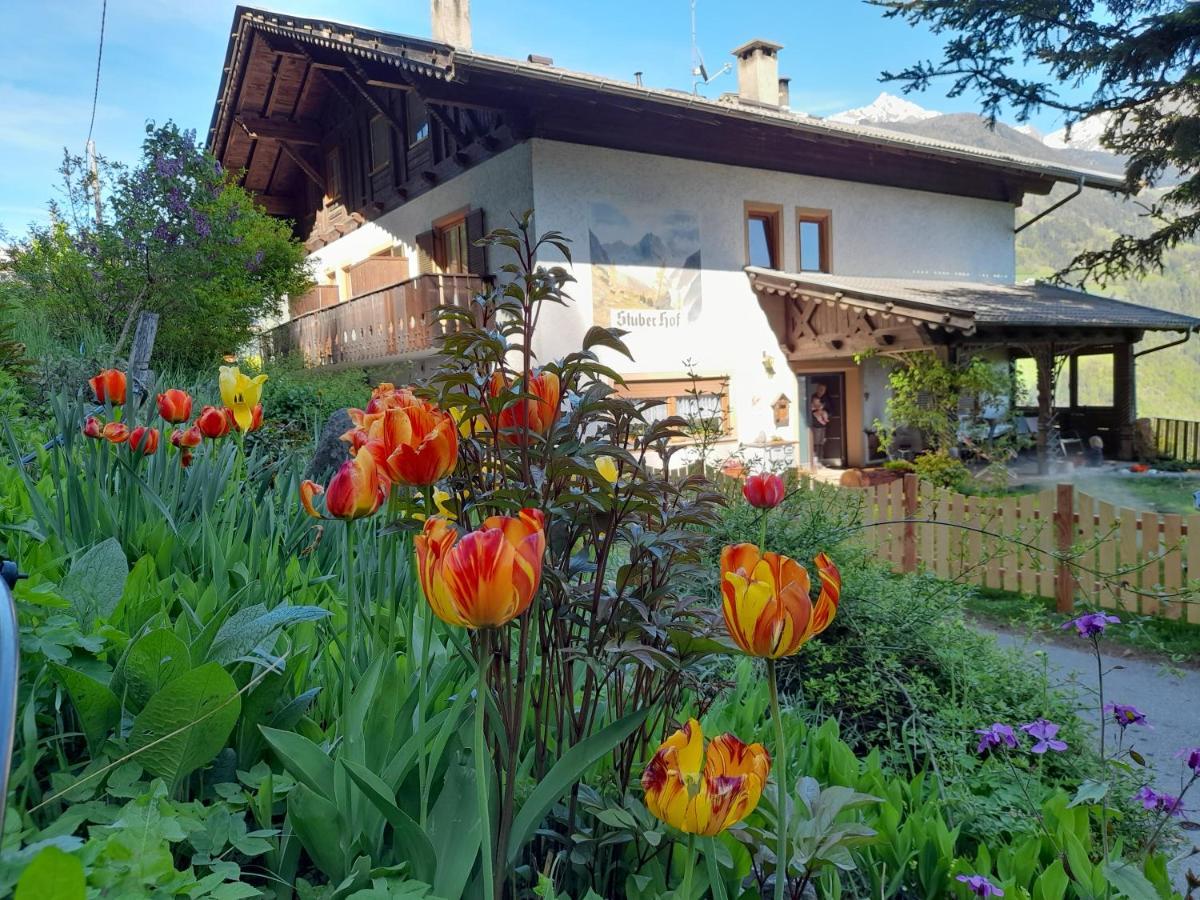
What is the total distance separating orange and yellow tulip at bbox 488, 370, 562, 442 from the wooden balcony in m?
8.80

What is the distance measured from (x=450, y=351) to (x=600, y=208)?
11.0m

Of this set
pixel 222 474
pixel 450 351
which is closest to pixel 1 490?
pixel 222 474

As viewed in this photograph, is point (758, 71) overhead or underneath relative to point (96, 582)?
overhead

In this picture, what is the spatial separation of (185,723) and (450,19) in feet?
50.6

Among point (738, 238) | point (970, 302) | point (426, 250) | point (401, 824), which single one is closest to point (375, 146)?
point (426, 250)

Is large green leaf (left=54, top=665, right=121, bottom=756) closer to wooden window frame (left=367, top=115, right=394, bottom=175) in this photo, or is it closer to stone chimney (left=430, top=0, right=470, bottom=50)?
wooden window frame (left=367, top=115, right=394, bottom=175)

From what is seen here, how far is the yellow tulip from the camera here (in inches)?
74.4

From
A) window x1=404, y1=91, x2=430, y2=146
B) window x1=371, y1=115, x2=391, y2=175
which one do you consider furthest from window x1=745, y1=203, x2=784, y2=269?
window x1=371, y1=115, x2=391, y2=175

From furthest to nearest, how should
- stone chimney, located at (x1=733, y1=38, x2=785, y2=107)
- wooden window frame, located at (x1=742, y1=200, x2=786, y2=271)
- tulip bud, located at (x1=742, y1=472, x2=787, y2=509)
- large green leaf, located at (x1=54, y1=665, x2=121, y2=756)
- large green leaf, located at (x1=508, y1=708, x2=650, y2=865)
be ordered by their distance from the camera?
stone chimney, located at (x1=733, y1=38, x2=785, y2=107)
wooden window frame, located at (x1=742, y1=200, x2=786, y2=271)
tulip bud, located at (x1=742, y1=472, x2=787, y2=509)
large green leaf, located at (x1=54, y1=665, x2=121, y2=756)
large green leaf, located at (x1=508, y1=708, x2=650, y2=865)

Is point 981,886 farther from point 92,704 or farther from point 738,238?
point 738,238

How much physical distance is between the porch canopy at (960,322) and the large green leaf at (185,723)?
11142 millimetres

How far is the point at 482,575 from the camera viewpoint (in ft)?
2.53

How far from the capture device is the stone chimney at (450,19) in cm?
1384

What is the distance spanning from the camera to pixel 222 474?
7.85 ft
